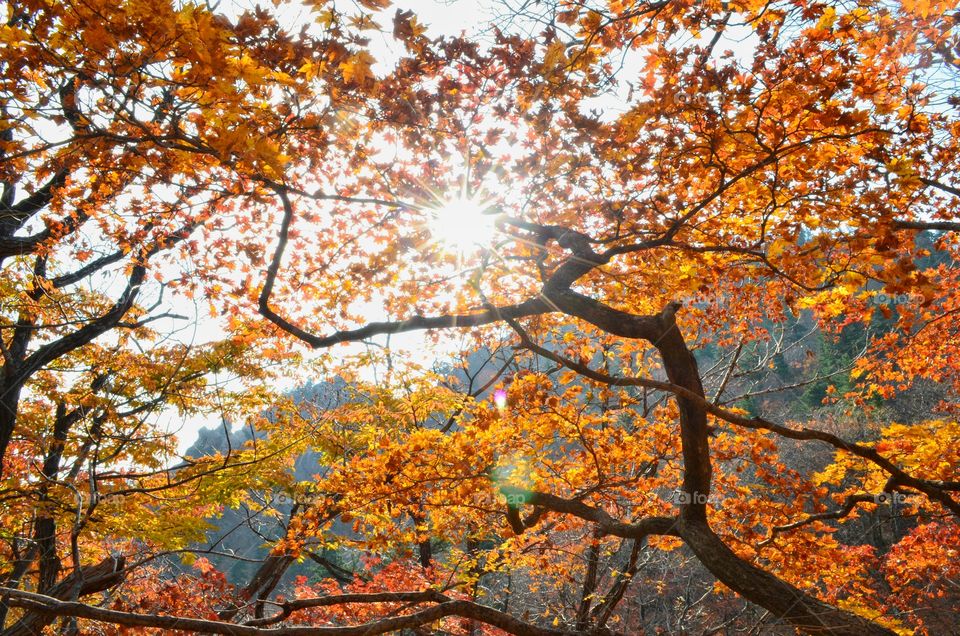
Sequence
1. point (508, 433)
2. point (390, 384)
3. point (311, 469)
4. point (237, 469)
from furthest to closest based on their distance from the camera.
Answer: point (311, 469)
point (390, 384)
point (237, 469)
point (508, 433)

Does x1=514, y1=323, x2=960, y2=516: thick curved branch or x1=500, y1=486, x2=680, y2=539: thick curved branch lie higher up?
x1=514, y1=323, x2=960, y2=516: thick curved branch

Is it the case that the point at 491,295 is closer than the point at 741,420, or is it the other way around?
the point at 741,420

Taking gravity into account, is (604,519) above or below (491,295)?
below

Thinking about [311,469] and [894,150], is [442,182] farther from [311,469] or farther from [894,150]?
[311,469]

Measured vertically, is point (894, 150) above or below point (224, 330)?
above

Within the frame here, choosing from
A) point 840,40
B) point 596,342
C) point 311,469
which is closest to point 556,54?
point 840,40

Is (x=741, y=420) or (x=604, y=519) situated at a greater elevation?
(x=741, y=420)

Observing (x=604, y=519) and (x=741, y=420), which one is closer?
(x=741, y=420)

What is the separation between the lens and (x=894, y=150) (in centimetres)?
468

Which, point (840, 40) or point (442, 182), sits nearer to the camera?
point (840, 40)

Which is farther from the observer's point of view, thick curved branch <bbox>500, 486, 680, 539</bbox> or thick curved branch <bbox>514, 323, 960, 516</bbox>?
thick curved branch <bbox>500, 486, 680, 539</bbox>

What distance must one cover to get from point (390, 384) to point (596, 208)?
17.7 ft

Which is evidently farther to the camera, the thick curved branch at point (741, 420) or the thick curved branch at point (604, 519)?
the thick curved branch at point (604, 519)

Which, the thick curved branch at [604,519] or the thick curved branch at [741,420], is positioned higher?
the thick curved branch at [741,420]
